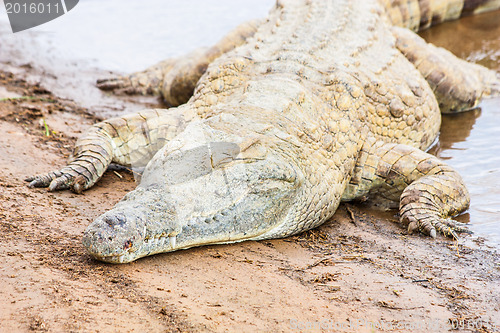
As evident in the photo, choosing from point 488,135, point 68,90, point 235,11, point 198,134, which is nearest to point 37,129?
point 68,90

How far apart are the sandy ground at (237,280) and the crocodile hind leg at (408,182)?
0.34 m

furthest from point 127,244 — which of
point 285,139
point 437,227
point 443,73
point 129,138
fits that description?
point 443,73

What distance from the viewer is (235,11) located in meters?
10.1

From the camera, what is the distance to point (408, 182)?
14.9 feet

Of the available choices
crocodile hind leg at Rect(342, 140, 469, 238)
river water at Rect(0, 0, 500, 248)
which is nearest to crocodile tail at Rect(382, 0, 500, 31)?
river water at Rect(0, 0, 500, 248)

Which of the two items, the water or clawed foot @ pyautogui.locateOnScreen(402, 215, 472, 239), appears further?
the water

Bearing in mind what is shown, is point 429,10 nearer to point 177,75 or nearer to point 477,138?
point 477,138

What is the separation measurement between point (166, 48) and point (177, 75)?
8.03 feet

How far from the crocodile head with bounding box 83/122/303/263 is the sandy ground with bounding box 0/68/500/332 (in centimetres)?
14

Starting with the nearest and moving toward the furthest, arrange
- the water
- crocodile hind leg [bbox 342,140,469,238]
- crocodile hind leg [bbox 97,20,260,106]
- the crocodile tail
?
1. crocodile hind leg [bbox 342,140,469,238]
2. the water
3. crocodile hind leg [bbox 97,20,260,106]
4. the crocodile tail

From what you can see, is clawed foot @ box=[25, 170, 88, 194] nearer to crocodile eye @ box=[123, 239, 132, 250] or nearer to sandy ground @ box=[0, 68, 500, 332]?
sandy ground @ box=[0, 68, 500, 332]

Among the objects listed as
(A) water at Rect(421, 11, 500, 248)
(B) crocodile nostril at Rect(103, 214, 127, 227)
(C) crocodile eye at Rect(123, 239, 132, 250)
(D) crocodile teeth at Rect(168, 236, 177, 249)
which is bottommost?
(A) water at Rect(421, 11, 500, 248)

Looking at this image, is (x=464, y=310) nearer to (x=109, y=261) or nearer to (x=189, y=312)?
(x=189, y=312)

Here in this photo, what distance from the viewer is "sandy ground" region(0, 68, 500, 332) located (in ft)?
8.16
